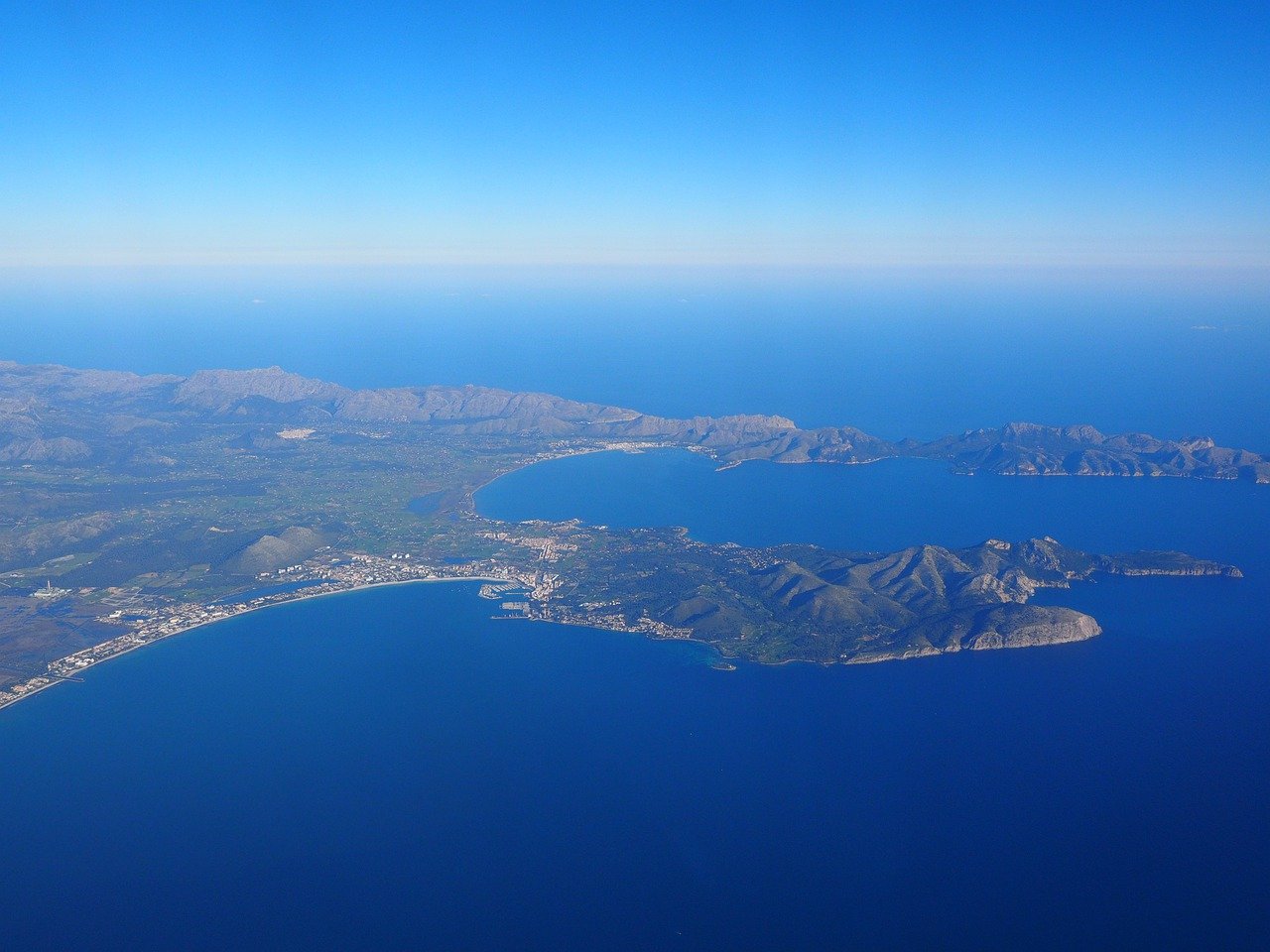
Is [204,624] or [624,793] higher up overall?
[204,624]

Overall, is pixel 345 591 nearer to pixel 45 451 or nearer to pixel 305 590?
pixel 305 590

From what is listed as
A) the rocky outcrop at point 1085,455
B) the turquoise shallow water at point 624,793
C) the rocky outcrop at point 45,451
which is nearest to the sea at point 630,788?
the turquoise shallow water at point 624,793

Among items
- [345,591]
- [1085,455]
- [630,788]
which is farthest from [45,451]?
[1085,455]

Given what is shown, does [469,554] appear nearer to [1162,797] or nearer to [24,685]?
[24,685]

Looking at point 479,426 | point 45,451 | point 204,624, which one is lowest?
point 204,624

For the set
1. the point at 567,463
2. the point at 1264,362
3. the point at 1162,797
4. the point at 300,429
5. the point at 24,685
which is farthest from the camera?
the point at 1264,362

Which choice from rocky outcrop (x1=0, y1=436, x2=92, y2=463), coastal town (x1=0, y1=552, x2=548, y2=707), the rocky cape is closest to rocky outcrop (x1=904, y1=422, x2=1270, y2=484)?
the rocky cape

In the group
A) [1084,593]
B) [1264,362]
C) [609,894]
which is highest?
[1264,362]

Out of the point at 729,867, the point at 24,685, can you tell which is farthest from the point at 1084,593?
the point at 24,685
